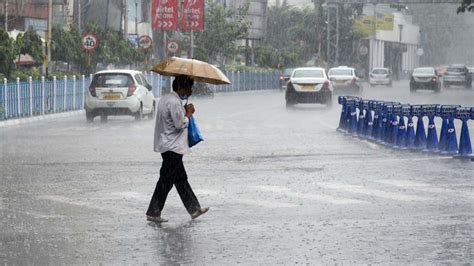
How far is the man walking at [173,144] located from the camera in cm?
1383

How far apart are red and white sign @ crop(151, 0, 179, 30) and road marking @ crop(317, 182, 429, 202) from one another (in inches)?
2022

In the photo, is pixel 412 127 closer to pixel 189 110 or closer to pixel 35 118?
pixel 189 110

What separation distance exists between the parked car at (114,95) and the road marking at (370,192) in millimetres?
20236

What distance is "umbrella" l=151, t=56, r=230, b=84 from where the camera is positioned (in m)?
13.9

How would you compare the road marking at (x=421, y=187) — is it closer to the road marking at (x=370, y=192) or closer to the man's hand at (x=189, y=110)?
the road marking at (x=370, y=192)

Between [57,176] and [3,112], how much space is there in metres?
17.9

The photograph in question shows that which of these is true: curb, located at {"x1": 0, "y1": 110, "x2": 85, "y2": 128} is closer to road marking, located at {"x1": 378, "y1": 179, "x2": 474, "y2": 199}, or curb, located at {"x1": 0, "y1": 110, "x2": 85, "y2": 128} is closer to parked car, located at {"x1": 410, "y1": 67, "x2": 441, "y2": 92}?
road marking, located at {"x1": 378, "y1": 179, "x2": 474, "y2": 199}

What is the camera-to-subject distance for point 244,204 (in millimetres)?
15477

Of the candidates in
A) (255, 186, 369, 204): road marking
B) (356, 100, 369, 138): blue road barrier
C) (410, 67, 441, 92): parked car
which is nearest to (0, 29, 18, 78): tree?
(356, 100, 369, 138): blue road barrier

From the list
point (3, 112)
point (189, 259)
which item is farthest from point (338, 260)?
point (3, 112)

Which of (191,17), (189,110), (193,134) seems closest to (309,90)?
(191,17)

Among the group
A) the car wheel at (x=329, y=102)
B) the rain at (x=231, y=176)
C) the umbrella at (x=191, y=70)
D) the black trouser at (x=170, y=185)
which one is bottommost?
the car wheel at (x=329, y=102)

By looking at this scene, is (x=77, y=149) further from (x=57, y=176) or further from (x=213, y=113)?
(x=213, y=113)

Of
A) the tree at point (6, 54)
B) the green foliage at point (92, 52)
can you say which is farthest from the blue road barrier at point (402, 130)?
the green foliage at point (92, 52)
